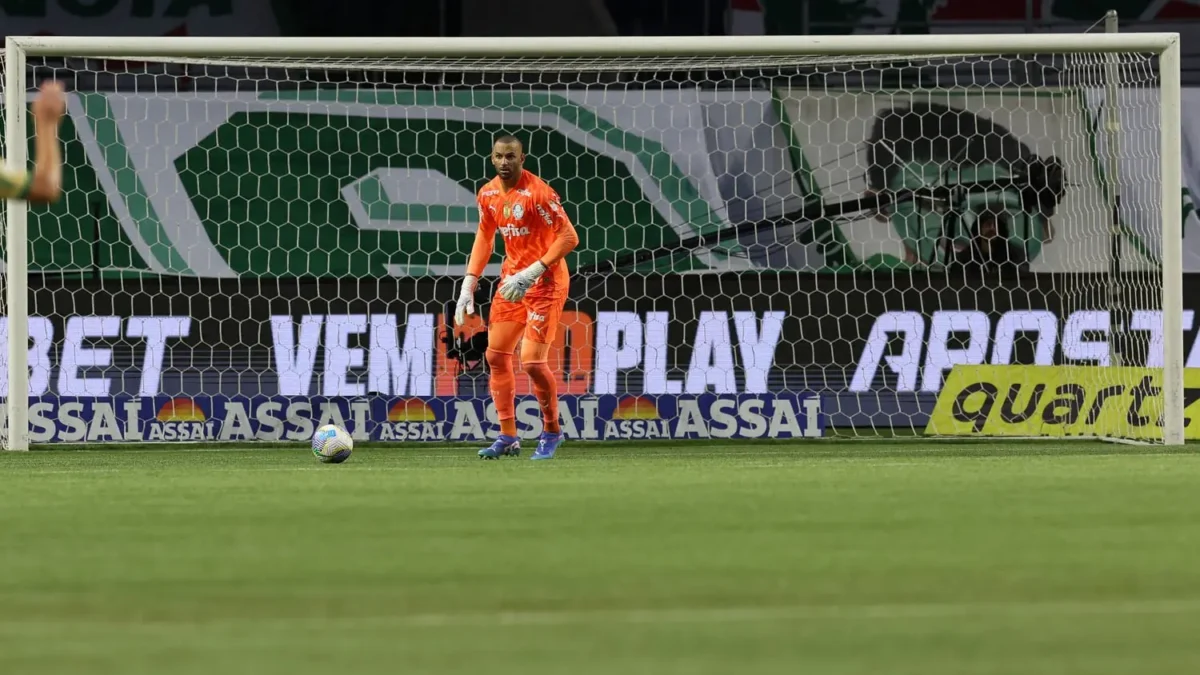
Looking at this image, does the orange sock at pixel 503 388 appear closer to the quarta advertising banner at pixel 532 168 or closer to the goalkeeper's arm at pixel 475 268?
the goalkeeper's arm at pixel 475 268

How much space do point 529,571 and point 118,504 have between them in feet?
7.12

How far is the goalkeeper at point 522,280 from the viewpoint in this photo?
311 inches

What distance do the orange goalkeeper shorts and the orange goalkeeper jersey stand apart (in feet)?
0.17

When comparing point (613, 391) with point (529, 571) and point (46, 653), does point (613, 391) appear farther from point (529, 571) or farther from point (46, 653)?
point (46, 653)

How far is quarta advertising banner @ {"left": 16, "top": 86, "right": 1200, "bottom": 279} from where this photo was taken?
40.0 feet

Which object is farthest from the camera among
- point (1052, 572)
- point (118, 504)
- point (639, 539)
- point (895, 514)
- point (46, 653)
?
point (118, 504)

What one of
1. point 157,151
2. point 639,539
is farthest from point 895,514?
point 157,151

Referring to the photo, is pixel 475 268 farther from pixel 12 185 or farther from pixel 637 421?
pixel 12 185

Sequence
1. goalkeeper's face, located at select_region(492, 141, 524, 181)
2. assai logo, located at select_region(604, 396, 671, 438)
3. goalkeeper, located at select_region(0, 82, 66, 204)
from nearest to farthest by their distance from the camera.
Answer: goalkeeper, located at select_region(0, 82, 66, 204), goalkeeper's face, located at select_region(492, 141, 524, 181), assai logo, located at select_region(604, 396, 671, 438)

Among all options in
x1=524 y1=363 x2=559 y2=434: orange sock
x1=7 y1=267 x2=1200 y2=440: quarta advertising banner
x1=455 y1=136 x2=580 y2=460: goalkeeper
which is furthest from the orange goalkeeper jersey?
x1=7 y1=267 x2=1200 y2=440: quarta advertising banner

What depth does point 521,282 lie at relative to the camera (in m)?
7.87

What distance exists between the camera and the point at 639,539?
413cm

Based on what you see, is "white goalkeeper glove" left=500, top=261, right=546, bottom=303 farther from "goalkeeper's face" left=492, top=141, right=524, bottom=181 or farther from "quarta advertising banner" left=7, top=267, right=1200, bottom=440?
"quarta advertising banner" left=7, top=267, right=1200, bottom=440

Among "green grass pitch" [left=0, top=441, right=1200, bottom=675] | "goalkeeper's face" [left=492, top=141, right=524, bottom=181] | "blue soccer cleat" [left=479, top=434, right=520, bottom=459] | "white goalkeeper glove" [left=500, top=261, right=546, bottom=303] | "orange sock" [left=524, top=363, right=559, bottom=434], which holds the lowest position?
"blue soccer cleat" [left=479, top=434, right=520, bottom=459]
